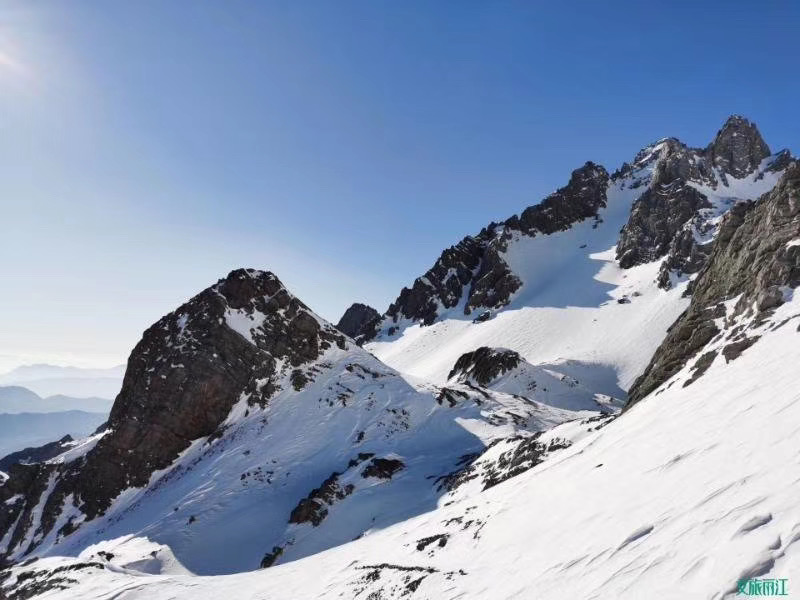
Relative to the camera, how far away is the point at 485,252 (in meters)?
117

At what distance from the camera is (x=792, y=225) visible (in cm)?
1822

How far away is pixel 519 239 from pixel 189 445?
9091 cm

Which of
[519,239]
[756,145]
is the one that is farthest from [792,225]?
[756,145]

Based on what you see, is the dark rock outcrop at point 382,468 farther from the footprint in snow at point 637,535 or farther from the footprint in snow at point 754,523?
the footprint in snow at point 754,523

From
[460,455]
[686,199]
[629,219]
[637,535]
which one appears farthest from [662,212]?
[637,535]

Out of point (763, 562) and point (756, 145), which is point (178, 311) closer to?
point (763, 562)

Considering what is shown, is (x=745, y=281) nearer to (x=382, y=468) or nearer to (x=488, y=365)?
(x=382, y=468)

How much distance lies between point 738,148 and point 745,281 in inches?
Answer: 4911

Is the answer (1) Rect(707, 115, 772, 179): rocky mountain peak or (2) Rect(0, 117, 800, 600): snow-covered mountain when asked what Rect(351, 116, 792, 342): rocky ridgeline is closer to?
(1) Rect(707, 115, 772, 179): rocky mountain peak

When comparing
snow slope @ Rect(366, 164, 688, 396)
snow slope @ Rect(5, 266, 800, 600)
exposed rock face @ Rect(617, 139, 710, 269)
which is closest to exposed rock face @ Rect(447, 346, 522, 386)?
snow slope @ Rect(366, 164, 688, 396)

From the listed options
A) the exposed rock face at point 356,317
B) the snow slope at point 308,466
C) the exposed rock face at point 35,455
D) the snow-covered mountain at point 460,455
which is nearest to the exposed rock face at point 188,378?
the snow-covered mountain at point 460,455

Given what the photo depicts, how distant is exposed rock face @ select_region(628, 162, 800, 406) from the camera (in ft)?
54.1

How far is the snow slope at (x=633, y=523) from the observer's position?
6621mm

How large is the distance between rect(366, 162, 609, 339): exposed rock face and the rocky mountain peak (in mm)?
26322
